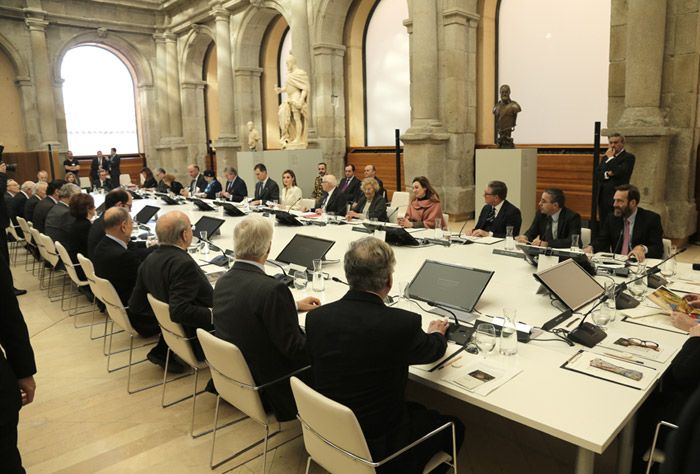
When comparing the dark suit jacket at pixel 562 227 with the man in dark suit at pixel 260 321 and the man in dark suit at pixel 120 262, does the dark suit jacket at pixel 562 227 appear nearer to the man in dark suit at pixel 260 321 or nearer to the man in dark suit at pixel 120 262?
the man in dark suit at pixel 260 321

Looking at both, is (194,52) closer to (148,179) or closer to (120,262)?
(148,179)

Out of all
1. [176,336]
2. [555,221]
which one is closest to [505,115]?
[555,221]

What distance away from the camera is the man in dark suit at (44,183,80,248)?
18.1ft

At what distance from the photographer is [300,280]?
3650mm

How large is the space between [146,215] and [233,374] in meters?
5.13

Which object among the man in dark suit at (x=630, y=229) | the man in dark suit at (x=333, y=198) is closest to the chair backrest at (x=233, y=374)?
the man in dark suit at (x=630, y=229)

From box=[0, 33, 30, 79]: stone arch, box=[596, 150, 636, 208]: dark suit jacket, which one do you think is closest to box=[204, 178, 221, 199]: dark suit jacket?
box=[596, 150, 636, 208]: dark suit jacket

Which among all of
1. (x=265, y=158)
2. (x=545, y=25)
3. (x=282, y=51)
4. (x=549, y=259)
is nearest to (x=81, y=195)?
(x=549, y=259)

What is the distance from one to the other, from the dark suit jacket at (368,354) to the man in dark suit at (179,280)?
4.52 ft

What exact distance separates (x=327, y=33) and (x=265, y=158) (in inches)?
129

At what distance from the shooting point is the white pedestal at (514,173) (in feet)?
28.0

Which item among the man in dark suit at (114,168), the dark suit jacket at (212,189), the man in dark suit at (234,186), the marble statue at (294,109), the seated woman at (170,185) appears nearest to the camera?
the man in dark suit at (234,186)

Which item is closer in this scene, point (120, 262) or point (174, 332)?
point (174, 332)

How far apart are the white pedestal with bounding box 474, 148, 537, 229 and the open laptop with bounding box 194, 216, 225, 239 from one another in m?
4.86
